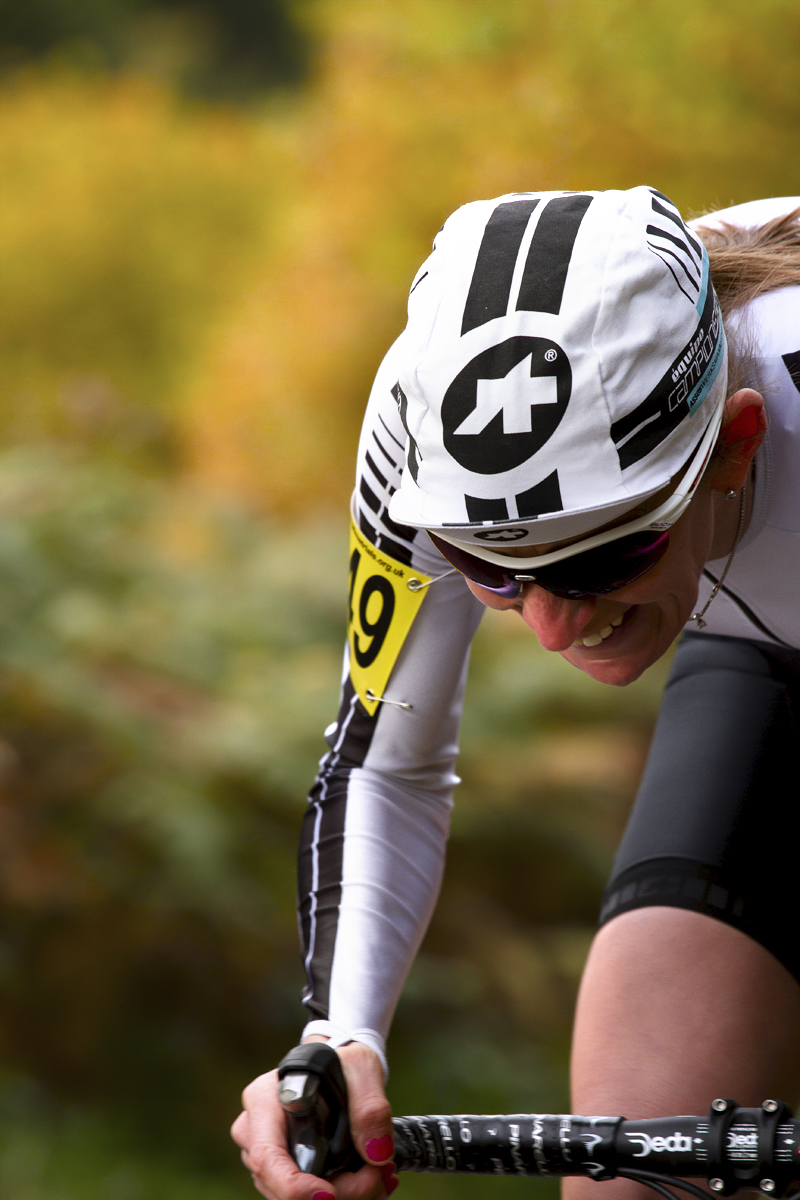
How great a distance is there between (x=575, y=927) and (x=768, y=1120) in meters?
3.55

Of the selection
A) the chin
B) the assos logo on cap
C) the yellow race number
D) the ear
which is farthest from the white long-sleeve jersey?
the assos logo on cap

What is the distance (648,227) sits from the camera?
124cm

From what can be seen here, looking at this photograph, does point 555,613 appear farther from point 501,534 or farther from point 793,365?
point 793,365

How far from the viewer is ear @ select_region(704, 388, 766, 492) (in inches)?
53.7

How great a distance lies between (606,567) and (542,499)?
0.14 m

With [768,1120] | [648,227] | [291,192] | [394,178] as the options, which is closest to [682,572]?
[648,227]

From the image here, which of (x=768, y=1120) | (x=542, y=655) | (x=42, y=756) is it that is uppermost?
(x=542, y=655)

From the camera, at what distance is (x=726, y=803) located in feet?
6.08

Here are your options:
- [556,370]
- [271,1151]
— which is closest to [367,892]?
[271,1151]

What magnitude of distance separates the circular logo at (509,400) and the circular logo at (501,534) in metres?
0.07

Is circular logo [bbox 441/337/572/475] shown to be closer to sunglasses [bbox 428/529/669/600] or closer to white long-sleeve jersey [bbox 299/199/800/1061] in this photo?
sunglasses [bbox 428/529/669/600]

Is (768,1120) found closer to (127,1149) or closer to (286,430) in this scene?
(127,1149)

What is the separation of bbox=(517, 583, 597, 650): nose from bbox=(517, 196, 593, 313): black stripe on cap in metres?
0.34

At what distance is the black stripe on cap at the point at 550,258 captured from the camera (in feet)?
3.87
